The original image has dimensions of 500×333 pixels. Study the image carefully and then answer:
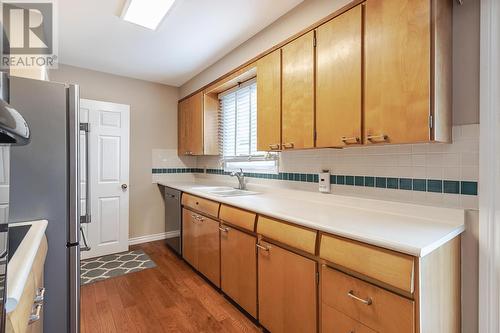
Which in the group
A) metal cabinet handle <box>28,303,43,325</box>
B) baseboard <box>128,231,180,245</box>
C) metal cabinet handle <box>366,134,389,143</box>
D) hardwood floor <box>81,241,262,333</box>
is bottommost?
hardwood floor <box>81,241,262,333</box>

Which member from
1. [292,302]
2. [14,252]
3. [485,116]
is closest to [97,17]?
[14,252]

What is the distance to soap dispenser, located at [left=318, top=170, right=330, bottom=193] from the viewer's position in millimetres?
1961

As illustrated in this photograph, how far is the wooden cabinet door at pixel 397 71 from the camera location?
4.06 ft

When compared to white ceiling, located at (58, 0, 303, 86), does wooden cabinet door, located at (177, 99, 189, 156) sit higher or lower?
lower

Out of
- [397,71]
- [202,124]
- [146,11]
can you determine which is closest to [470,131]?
[397,71]

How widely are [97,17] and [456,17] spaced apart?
8.55 feet

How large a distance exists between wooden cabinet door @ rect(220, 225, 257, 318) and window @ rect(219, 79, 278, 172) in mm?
862

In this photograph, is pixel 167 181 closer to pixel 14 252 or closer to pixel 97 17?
pixel 97 17

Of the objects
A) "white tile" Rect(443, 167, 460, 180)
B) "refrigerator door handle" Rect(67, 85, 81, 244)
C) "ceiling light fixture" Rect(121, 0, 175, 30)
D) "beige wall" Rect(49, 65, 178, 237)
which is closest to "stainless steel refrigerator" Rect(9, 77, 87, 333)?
"refrigerator door handle" Rect(67, 85, 81, 244)

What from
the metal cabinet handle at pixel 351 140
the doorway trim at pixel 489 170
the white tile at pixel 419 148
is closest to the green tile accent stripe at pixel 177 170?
the metal cabinet handle at pixel 351 140

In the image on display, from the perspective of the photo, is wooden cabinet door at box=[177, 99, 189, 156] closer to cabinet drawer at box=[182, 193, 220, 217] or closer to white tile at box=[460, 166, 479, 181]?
cabinet drawer at box=[182, 193, 220, 217]

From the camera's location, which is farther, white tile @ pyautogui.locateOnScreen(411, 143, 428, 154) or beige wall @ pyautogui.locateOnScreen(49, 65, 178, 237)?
beige wall @ pyautogui.locateOnScreen(49, 65, 178, 237)

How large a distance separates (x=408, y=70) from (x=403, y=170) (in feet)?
1.96

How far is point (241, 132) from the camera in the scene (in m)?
3.11
